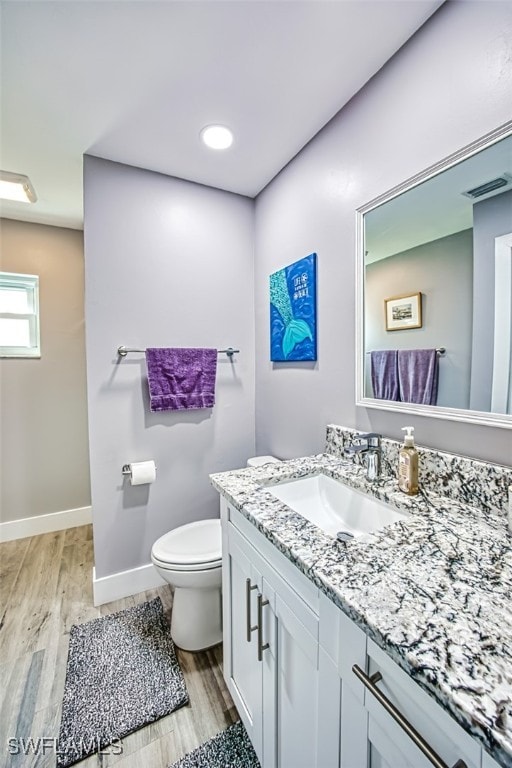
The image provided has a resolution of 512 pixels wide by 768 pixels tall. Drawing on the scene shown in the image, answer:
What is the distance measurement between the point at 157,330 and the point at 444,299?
4.81ft

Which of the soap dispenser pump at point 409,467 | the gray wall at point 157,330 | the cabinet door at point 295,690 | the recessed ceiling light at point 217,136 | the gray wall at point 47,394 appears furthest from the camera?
the gray wall at point 47,394

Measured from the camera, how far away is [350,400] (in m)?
1.41

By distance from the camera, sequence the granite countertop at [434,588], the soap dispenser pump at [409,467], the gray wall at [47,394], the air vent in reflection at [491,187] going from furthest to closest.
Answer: the gray wall at [47,394] → the soap dispenser pump at [409,467] → the air vent in reflection at [491,187] → the granite countertop at [434,588]

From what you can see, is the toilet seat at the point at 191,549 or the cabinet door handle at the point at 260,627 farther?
the toilet seat at the point at 191,549

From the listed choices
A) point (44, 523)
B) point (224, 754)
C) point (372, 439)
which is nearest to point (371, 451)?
point (372, 439)

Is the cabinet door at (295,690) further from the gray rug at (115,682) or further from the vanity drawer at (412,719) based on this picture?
the gray rug at (115,682)

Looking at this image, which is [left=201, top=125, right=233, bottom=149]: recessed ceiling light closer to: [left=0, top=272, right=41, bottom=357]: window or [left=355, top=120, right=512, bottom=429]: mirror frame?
[left=355, top=120, right=512, bottom=429]: mirror frame

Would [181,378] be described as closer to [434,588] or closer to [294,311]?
[294,311]

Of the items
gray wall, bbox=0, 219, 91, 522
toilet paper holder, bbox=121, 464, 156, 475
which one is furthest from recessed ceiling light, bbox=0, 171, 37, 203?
toilet paper holder, bbox=121, 464, 156, 475

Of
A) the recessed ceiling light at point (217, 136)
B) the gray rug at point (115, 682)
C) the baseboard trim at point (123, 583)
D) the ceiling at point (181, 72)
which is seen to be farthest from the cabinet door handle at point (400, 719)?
the recessed ceiling light at point (217, 136)

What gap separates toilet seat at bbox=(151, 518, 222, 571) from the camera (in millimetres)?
1398

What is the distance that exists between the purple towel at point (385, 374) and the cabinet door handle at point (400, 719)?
0.84 meters

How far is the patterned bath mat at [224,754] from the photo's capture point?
41.6 inches

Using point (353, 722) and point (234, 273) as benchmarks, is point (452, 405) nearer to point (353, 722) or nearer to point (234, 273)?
point (353, 722)
